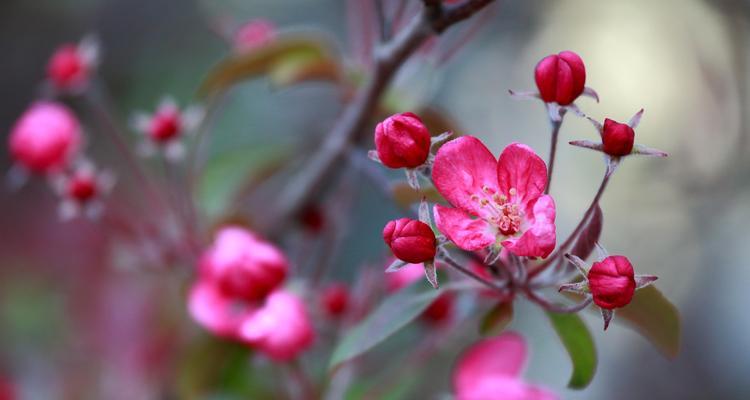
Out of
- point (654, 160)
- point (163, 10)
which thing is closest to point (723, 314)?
point (654, 160)

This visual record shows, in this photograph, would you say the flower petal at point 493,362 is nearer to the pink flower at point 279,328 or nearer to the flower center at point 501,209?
the pink flower at point 279,328

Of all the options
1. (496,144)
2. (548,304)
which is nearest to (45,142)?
(548,304)

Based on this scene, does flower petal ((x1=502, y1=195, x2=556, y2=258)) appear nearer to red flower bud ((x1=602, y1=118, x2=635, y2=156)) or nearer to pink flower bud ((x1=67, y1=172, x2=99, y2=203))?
red flower bud ((x1=602, y1=118, x2=635, y2=156))

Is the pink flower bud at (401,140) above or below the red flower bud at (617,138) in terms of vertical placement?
above

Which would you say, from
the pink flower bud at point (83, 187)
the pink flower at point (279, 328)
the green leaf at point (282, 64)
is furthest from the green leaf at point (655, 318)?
the pink flower bud at point (83, 187)

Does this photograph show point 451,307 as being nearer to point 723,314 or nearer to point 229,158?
point 229,158

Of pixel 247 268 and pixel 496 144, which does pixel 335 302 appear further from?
pixel 496 144
